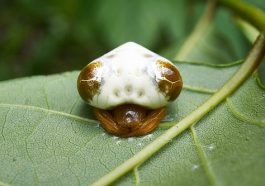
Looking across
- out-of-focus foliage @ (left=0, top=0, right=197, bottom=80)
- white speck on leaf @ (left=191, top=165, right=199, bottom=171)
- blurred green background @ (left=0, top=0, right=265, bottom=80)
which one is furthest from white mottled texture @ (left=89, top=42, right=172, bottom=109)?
out-of-focus foliage @ (left=0, top=0, right=197, bottom=80)

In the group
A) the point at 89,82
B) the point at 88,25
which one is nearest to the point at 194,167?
the point at 89,82

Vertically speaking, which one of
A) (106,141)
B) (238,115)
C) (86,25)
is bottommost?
(86,25)

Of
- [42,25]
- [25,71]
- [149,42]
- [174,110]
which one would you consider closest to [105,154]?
[174,110]

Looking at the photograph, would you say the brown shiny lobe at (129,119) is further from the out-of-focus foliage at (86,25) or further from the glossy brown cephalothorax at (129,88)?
the out-of-focus foliage at (86,25)

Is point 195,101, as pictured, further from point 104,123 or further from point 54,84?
point 54,84

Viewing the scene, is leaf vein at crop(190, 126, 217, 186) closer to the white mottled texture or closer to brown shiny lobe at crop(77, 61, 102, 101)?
the white mottled texture

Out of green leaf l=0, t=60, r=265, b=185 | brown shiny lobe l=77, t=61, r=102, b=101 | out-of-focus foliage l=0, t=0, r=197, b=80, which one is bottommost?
out-of-focus foliage l=0, t=0, r=197, b=80

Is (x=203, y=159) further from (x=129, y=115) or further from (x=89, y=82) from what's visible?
(x=89, y=82)
